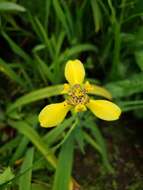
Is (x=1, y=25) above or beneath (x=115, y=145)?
above

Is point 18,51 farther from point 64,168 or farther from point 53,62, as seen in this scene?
point 64,168

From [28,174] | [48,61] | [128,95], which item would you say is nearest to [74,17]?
[48,61]

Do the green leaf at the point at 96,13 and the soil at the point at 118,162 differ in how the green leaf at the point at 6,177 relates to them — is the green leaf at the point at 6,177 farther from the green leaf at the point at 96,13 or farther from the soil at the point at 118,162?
the green leaf at the point at 96,13

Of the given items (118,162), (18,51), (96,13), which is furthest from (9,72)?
(118,162)

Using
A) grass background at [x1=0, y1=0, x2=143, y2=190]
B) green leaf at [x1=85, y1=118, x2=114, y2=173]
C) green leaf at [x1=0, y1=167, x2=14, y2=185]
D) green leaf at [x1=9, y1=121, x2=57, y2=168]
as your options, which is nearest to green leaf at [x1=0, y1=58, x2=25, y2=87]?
grass background at [x1=0, y1=0, x2=143, y2=190]

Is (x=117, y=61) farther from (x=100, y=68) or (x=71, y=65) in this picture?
(x=71, y=65)

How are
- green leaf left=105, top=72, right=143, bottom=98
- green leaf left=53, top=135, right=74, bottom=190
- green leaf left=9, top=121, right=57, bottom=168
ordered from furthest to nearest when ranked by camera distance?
green leaf left=105, top=72, right=143, bottom=98 < green leaf left=9, top=121, right=57, bottom=168 < green leaf left=53, top=135, right=74, bottom=190

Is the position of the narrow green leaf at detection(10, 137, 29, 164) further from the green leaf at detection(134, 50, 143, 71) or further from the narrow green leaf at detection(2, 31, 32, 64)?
the green leaf at detection(134, 50, 143, 71)
